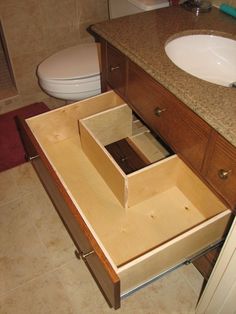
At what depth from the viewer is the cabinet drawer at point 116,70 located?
1.10 m

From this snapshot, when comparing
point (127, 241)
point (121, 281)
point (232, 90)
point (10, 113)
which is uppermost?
point (232, 90)

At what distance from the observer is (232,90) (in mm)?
836

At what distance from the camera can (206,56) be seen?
114 centimetres

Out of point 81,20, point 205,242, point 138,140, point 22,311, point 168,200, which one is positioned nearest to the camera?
point 205,242

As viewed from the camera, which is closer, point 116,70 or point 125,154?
point 116,70

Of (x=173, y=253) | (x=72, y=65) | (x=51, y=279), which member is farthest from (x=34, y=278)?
(x=72, y=65)

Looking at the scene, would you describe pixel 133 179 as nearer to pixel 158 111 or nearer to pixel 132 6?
pixel 158 111

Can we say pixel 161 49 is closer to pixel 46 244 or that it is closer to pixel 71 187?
pixel 71 187

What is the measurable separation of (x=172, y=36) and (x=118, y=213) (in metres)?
0.65

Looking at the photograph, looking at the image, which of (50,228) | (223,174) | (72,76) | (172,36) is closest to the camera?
(223,174)

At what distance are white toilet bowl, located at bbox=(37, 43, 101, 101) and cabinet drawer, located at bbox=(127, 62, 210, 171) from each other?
0.56m

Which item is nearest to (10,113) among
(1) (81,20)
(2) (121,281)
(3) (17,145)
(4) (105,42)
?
(3) (17,145)

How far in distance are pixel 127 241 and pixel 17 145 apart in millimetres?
1146

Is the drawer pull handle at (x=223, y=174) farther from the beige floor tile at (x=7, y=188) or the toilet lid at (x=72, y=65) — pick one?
the beige floor tile at (x=7, y=188)
